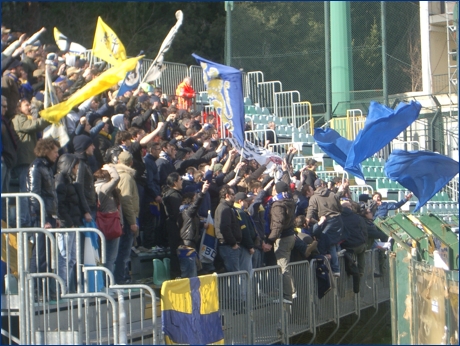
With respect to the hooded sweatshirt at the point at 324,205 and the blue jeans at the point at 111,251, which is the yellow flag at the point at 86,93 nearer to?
the blue jeans at the point at 111,251

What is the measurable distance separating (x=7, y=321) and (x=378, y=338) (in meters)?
8.97

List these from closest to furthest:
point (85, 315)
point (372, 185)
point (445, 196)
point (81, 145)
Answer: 1. point (85, 315)
2. point (81, 145)
3. point (372, 185)
4. point (445, 196)

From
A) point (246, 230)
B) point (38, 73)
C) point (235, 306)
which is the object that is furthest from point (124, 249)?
point (38, 73)

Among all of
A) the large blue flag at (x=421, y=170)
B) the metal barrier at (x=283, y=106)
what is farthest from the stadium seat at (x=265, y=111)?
the large blue flag at (x=421, y=170)

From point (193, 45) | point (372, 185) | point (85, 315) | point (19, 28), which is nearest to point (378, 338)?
point (372, 185)

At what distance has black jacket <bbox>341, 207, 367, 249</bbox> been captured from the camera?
15.4m

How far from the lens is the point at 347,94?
27641mm

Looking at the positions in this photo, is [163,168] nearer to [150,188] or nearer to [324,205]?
[150,188]

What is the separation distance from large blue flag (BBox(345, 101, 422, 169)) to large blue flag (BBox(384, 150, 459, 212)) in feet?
2.64

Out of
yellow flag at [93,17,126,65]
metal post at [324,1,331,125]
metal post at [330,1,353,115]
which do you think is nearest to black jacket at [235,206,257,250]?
yellow flag at [93,17,126,65]

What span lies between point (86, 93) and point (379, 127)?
416 cm

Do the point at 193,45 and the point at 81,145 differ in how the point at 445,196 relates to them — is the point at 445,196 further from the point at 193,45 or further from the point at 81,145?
the point at 81,145

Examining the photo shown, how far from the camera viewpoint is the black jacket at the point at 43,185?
9641 mm

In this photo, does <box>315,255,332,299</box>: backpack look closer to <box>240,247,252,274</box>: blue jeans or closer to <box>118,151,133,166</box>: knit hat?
<box>240,247,252,274</box>: blue jeans
